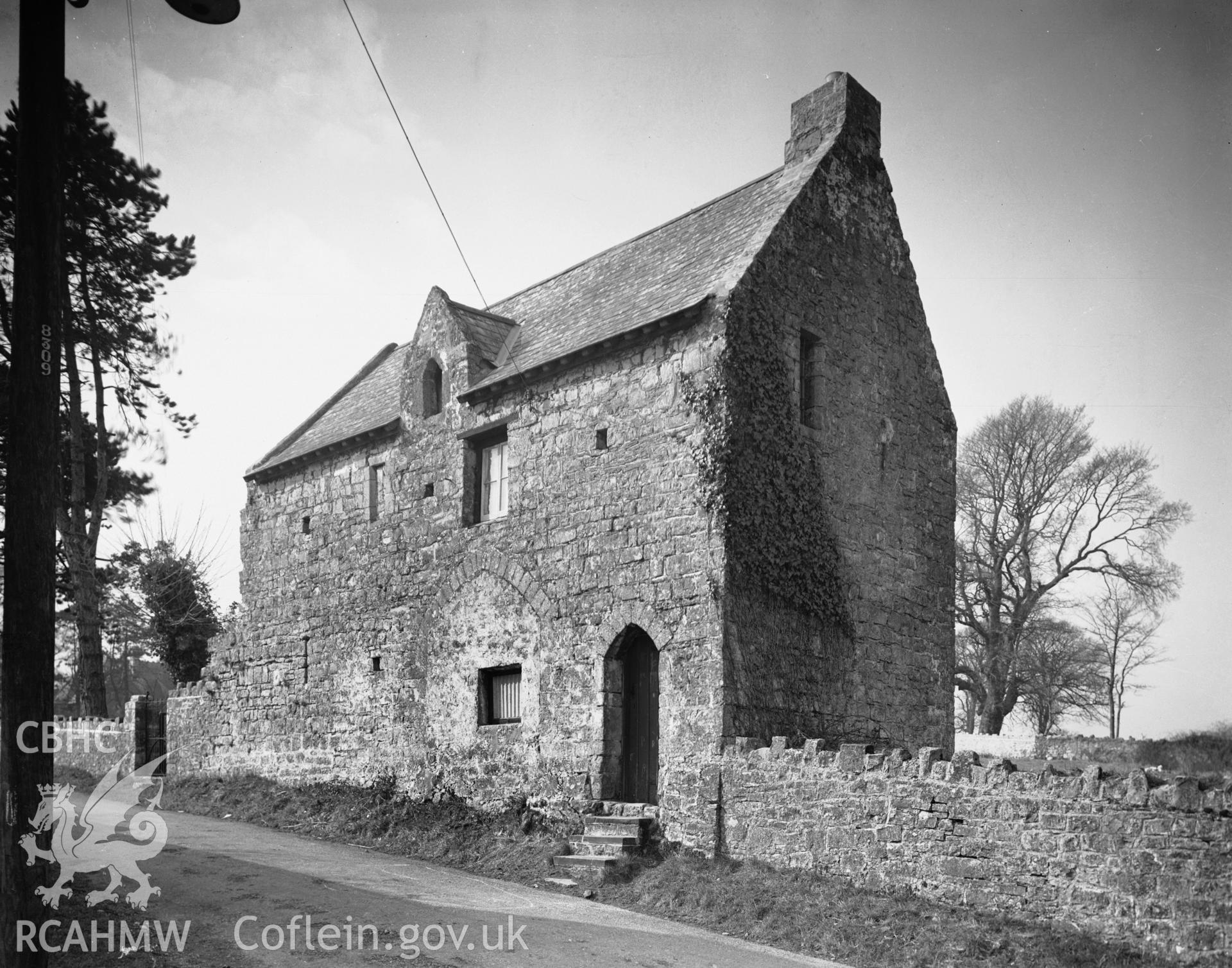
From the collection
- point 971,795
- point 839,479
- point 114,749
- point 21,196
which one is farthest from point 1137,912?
point 114,749

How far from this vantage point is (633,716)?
14.4 metres

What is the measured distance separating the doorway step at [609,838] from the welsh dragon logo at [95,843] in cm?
477

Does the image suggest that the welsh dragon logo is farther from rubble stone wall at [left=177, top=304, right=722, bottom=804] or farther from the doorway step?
the doorway step

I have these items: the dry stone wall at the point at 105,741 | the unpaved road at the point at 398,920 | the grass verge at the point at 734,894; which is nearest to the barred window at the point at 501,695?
the grass verge at the point at 734,894

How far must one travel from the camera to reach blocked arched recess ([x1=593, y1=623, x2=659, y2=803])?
1410 cm

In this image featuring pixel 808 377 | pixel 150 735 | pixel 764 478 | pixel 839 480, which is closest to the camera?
pixel 764 478

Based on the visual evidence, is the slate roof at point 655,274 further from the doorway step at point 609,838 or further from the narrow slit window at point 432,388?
the doorway step at point 609,838

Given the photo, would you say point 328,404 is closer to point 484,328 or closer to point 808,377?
point 484,328

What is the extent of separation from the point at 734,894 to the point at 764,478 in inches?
205

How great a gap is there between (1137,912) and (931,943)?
1775 millimetres

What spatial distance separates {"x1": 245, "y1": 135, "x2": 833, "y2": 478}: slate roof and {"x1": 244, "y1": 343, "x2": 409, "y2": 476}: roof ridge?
23cm

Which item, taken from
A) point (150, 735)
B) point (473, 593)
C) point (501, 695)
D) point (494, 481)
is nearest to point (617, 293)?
point (494, 481)

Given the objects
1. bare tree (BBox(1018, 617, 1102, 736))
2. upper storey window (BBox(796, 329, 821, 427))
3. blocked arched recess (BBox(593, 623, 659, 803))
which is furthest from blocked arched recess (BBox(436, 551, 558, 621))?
bare tree (BBox(1018, 617, 1102, 736))

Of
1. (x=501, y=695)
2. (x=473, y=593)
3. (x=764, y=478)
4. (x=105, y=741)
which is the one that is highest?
(x=764, y=478)
